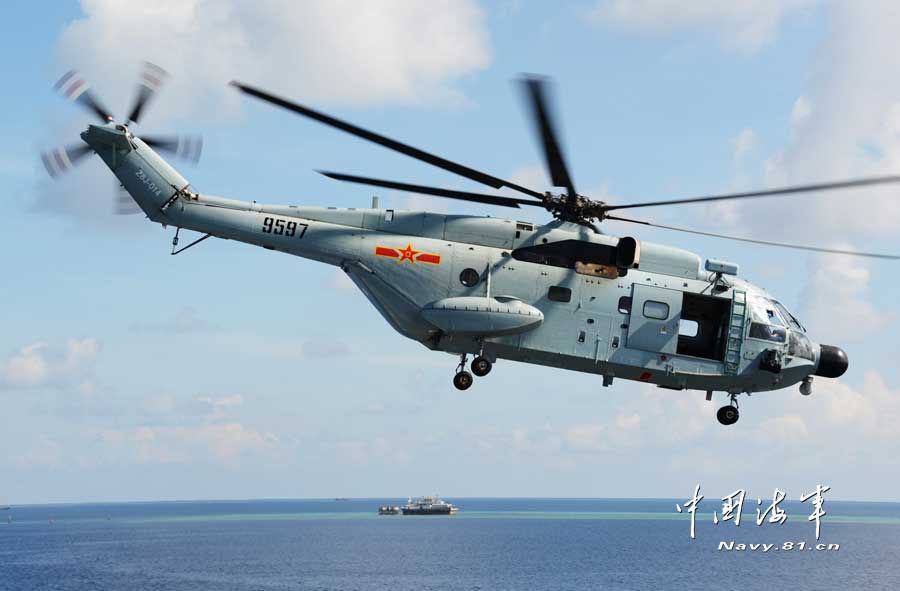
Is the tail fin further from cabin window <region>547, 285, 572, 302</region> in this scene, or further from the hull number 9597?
cabin window <region>547, 285, 572, 302</region>

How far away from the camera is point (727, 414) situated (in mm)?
25000

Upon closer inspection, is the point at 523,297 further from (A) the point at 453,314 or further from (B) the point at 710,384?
(B) the point at 710,384

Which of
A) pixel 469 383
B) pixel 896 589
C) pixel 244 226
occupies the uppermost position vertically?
pixel 244 226

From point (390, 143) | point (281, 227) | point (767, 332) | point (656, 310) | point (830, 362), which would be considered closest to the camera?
point (390, 143)

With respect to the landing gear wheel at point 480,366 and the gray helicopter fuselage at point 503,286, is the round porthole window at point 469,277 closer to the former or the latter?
the gray helicopter fuselage at point 503,286

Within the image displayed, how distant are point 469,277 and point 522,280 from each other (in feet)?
4.26

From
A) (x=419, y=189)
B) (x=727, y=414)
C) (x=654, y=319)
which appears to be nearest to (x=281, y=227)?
(x=419, y=189)

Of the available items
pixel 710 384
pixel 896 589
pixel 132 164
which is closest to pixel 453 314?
pixel 710 384

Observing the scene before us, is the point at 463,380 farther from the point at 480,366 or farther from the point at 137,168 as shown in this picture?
the point at 137,168

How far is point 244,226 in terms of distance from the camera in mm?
23922

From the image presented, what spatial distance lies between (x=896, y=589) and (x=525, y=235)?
134 metres

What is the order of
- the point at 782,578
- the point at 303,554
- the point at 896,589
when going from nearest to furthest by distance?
the point at 896,589, the point at 782,578, the point at 303,554

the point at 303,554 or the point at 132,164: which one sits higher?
the point at 132,164

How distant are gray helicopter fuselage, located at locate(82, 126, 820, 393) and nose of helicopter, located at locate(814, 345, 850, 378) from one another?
1.24 metres
